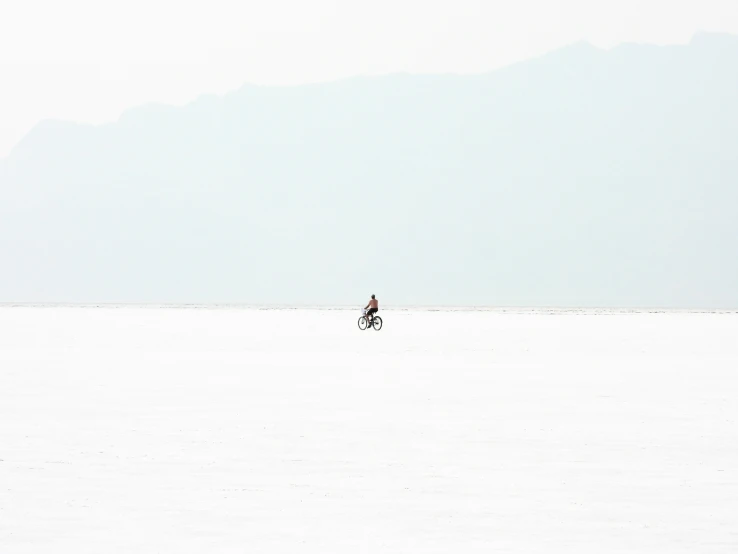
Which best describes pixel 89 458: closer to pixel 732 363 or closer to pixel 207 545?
pixel 207 545

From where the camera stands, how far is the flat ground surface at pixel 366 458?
26.3 feet

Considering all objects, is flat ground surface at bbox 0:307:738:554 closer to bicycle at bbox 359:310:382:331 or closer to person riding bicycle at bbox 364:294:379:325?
person riding bicycle at bbox 364:294:379:325

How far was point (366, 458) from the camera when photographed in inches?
449

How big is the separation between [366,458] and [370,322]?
32.1 m

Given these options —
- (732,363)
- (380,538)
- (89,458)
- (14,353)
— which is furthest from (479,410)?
(14,353)

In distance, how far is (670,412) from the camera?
1573 centimetres

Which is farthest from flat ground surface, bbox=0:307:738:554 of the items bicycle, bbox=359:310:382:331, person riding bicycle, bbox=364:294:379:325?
bicycle, bbox=359:310:382:331

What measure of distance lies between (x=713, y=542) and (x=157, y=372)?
16.0 metres

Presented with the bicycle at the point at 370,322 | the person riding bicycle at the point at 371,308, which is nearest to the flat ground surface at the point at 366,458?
the person riding bicycle at the point at 371,308

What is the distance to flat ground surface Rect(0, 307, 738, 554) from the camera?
316 inches

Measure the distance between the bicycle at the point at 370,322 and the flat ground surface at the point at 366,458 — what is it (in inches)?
753

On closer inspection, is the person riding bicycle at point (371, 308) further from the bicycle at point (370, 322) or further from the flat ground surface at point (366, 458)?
the flat ground surface at point (366, 458)

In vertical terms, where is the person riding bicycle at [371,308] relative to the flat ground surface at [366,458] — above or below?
above

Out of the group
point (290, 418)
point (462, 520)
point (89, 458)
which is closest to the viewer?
point (462, 520)
